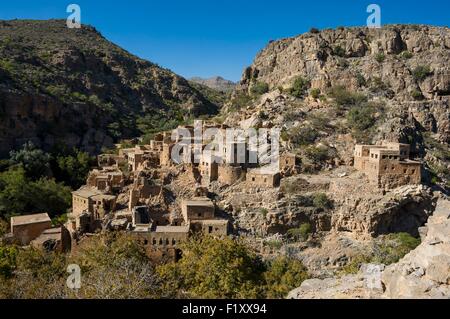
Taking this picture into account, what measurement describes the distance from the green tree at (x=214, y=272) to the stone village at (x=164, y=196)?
6.41 ft

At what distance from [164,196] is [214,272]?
7870mm

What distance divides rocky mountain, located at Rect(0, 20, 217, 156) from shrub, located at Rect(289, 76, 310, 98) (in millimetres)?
19791

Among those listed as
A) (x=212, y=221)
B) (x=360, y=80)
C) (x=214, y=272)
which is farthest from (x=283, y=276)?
(x=360, y=80)

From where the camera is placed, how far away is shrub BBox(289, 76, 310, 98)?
40638 millimetres

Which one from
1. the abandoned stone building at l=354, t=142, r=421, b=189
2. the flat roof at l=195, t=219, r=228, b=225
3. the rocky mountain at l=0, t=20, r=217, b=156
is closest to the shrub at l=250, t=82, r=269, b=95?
the rocky mountain at l=0, t=20, r=217, b=156

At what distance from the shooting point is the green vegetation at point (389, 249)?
839 inches

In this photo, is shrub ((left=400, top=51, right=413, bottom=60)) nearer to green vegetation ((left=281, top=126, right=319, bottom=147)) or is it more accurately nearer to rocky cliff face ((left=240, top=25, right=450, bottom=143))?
rocky cliff face ((left=240, top=25, right=450, bottom=143))

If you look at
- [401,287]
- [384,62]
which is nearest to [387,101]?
[384,62]

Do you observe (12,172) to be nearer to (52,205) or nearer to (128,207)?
(52,205)

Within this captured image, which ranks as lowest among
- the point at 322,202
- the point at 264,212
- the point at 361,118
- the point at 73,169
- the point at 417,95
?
the point at 264,212

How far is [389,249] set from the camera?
74.3 feet

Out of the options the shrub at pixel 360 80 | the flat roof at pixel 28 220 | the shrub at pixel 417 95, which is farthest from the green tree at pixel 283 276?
the shrub at pixel 417 95

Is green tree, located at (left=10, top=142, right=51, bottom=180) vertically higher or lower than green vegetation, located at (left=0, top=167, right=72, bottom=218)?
higher

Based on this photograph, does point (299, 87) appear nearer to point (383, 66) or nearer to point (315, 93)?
point (315, 93)
